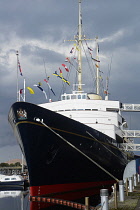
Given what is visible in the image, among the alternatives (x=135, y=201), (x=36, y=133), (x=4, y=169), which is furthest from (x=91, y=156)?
(x=4, y=169)

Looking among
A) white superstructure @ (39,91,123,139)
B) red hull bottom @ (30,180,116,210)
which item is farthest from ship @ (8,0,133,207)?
white superstructure @ (39,91,123,139)

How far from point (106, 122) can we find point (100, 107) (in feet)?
7.26

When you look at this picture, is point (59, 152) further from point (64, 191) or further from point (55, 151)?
point (64, 191)

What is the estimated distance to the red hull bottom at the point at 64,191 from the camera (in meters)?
19.7

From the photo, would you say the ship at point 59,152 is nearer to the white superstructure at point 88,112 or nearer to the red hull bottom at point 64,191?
the red hull bottom at point 64,191

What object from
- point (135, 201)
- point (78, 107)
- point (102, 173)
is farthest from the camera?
point (78, 107)

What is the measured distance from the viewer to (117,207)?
15.1 metres

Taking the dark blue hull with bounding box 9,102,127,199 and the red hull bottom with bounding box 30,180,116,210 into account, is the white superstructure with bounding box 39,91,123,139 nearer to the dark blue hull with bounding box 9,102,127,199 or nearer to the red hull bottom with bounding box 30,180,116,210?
the dark blue hull with bounding box 9,102,127,199

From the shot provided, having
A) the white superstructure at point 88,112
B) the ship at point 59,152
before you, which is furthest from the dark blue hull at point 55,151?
the white superstructure at point 88,112

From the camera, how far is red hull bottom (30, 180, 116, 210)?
19.7 meters

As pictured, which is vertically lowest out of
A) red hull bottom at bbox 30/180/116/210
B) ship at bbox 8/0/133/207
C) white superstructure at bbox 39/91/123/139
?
red hull bottom at bbox 30/180/116/210

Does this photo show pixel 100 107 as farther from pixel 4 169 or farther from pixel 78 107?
pixel 4 169

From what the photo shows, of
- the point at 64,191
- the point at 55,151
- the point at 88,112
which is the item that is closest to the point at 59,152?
the point at 55,151

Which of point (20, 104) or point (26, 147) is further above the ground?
point (20, 104)
